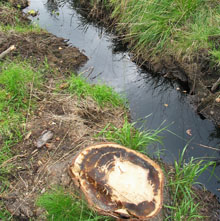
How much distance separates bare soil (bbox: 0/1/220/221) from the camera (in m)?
2.12

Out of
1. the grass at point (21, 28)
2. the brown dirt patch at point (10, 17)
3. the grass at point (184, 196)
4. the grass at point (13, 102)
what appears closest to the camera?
the grass at point (184, 196)

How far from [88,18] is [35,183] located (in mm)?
4229

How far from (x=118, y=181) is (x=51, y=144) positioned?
0.99 m

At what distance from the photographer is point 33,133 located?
8.52 ft

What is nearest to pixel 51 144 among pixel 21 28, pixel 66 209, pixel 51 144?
pixel 51 144

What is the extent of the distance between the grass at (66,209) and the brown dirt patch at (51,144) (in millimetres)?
201

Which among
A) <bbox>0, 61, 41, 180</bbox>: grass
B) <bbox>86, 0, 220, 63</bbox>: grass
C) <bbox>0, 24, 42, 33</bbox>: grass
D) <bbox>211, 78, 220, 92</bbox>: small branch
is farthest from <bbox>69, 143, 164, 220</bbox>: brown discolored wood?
<bbox>0, 24, 42, 33</bbox>: grass

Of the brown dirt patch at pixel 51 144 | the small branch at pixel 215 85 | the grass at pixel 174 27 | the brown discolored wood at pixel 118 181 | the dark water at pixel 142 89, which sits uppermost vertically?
the grass at pixel 174 27

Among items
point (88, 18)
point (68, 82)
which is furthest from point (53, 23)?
point (68, 82)

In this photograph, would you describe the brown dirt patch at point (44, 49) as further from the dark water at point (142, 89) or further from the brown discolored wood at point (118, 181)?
the brown discolored wood at point (118, 181)

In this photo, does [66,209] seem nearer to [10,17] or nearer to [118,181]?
[118,181]

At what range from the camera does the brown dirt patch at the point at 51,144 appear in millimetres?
2125

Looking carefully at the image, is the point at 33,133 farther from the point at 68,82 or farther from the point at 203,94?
the point at 203,94

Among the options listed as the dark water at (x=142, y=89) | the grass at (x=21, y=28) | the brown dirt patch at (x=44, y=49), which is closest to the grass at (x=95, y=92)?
the dark water at (x=142, y=89)
